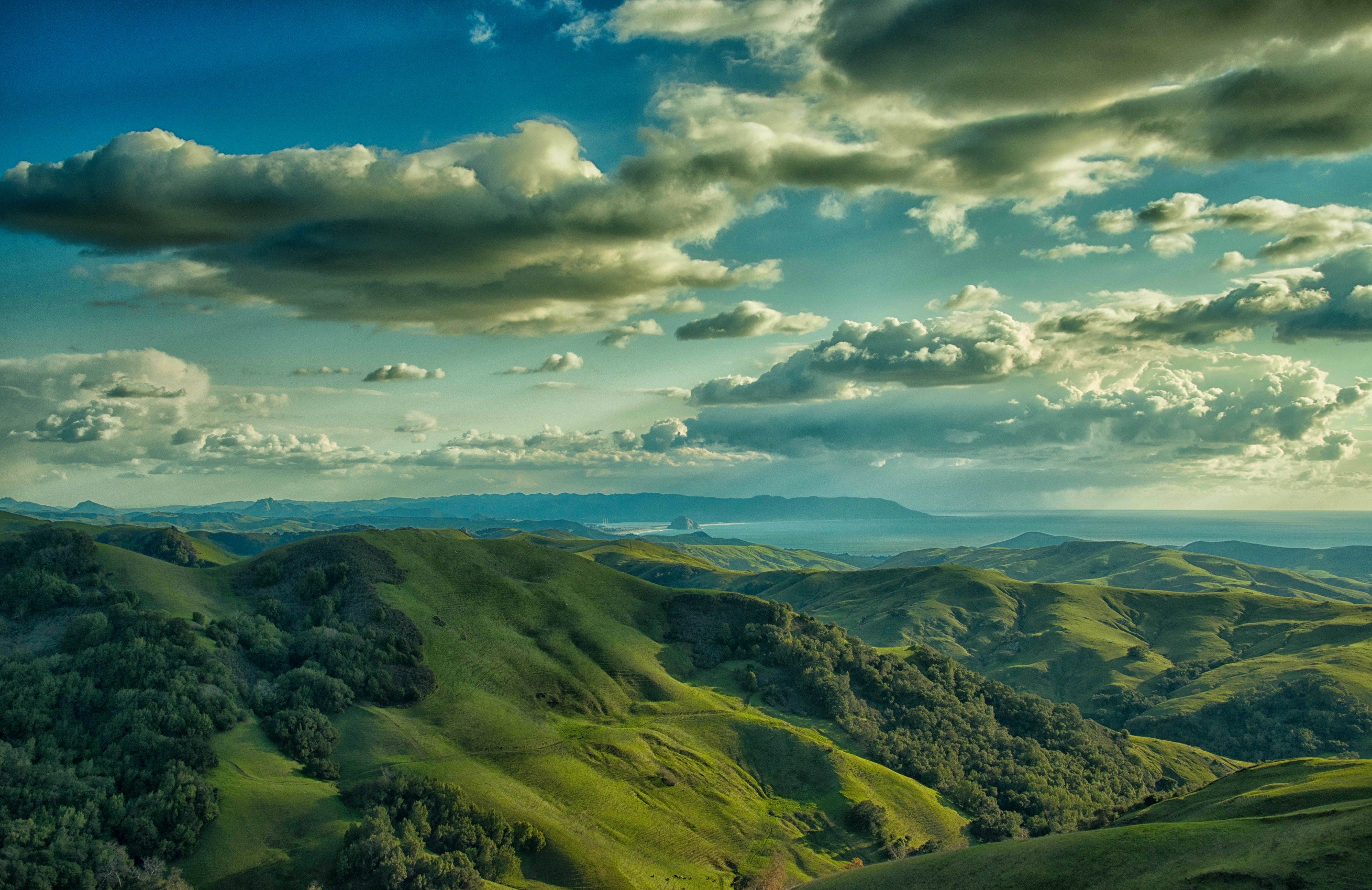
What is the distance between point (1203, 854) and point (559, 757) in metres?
80.8

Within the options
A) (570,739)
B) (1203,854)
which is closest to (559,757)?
(570,739)

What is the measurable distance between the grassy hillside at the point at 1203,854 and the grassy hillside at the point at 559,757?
36534 mm

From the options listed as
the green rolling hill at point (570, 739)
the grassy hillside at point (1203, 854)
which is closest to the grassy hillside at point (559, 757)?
the green rolling hill at point (570, 739)

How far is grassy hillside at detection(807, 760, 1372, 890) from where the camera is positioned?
37.7 meters

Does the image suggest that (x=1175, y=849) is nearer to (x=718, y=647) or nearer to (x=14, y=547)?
(x=718, y=647)

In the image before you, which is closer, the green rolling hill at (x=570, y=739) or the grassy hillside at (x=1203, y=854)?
the grassy hillside at (x=1203, y=854)

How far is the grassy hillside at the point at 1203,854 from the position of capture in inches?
1483

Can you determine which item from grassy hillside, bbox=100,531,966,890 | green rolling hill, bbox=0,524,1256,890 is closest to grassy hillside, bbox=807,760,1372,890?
grassy hillside, bbox=100,531,966,890

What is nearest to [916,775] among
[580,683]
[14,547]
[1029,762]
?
[1029,762]

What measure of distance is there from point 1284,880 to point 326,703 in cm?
10290

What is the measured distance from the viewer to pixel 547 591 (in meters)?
161

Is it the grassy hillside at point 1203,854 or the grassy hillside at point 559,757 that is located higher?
the grassy hillside at point 1203,854

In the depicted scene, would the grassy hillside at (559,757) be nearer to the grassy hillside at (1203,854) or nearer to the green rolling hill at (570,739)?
the green rolling hill at (570,739)

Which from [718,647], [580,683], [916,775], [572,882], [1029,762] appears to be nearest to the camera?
[572,882]
